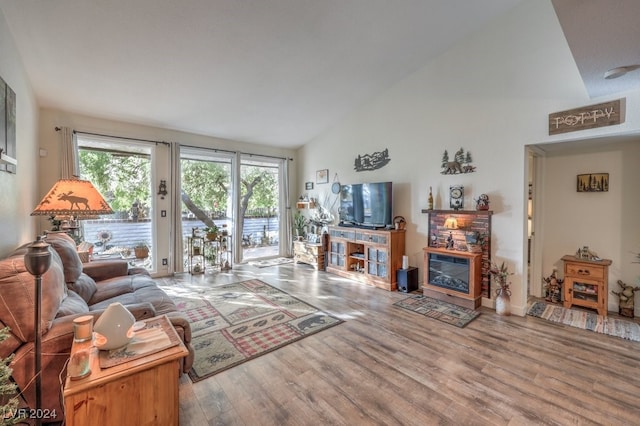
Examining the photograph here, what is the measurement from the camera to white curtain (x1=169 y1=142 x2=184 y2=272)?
5074mm

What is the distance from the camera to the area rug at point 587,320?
2.96 m

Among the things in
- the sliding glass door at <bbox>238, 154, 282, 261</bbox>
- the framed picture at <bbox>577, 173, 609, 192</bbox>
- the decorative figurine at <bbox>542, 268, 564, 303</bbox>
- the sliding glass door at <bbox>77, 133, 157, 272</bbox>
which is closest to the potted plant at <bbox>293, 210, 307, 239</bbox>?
the sliding glass door at <bbox>238, 154, 282, 261</bbox>

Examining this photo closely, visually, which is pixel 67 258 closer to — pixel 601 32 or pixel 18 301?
pixel 18 301

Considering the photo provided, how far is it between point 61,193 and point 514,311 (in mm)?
4839

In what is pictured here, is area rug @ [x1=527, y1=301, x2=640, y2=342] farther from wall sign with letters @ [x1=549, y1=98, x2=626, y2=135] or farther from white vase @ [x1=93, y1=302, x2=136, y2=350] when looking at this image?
white vase @ [x1=93, y1=302, x2=136, y2=350]

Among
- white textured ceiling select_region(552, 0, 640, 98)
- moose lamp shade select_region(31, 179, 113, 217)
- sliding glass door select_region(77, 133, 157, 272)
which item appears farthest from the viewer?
sliding glass door select_region(77, 133, 157, 272)

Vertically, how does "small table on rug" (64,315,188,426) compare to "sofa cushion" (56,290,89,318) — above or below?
below

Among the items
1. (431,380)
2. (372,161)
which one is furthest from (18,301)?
(372,161)

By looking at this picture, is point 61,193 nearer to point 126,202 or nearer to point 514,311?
point 126,202

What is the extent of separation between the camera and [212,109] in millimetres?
4543

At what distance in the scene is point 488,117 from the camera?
3693 millimetres

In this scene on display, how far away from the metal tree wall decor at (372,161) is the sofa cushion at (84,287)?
170 inches

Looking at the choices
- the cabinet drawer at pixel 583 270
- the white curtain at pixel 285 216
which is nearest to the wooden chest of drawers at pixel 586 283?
the cabinet drawer at pixel 583 270

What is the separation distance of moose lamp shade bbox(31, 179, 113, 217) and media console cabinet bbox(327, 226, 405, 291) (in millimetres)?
3655
